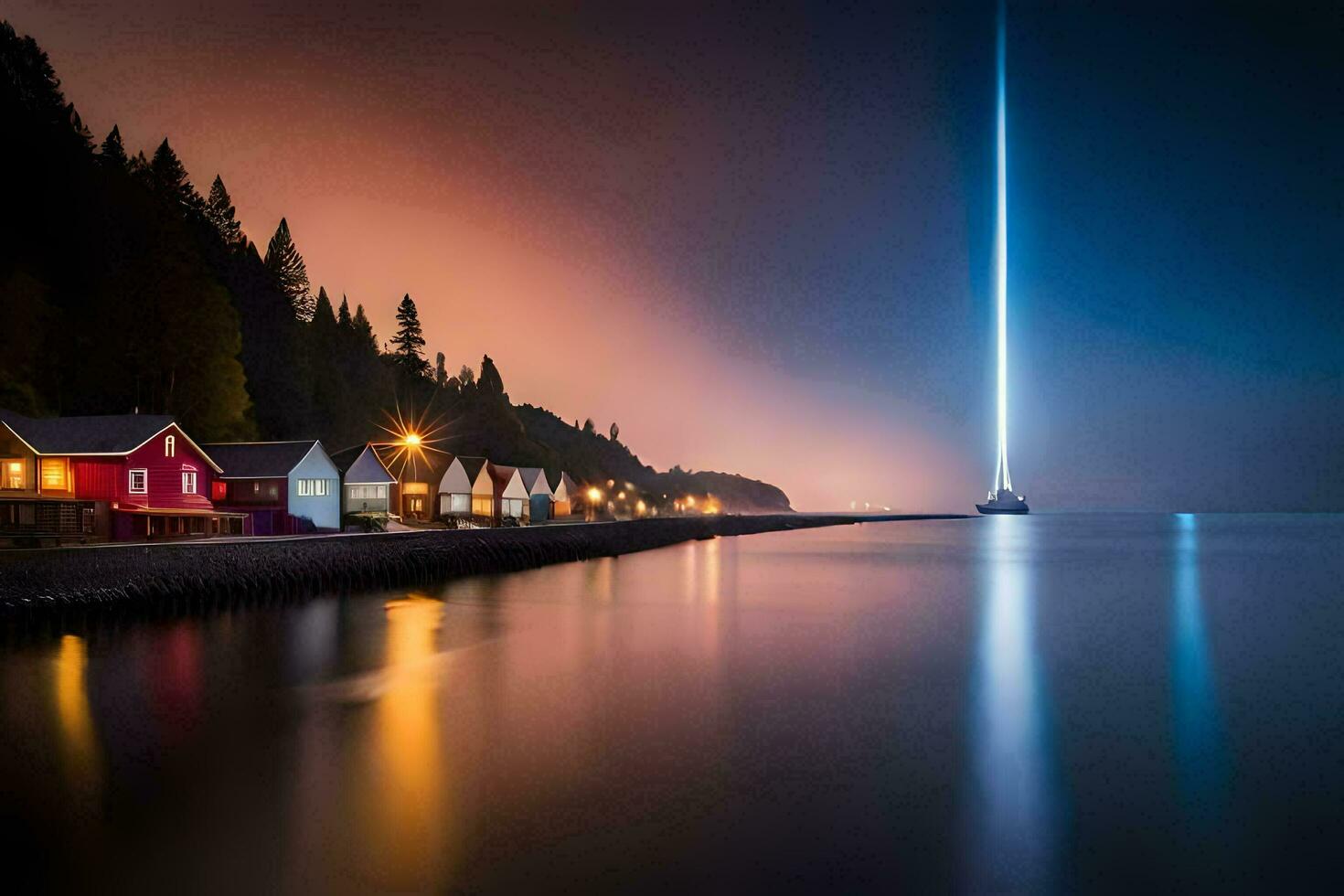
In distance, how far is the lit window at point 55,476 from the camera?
44.2 m

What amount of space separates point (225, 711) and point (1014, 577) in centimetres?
5647

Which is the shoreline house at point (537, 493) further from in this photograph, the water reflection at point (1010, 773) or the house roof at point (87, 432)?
the water reflection at point (1010, 773)

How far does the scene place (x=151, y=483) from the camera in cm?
4569

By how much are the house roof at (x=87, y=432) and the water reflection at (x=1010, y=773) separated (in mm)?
41376

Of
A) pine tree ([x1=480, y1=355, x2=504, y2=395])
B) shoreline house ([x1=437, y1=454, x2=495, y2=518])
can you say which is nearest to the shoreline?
shoreline house ([x1=437, y1=454, x2=495, y2=518])

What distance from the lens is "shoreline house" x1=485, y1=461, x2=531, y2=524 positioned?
3607 inches

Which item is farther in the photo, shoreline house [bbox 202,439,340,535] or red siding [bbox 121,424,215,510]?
shoreline house [bbox 202,439,340,535]

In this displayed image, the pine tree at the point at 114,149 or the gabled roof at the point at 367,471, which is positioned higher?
the pine tree at the point at 114,149

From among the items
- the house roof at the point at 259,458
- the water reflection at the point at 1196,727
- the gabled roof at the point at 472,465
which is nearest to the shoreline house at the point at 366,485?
the house roof at the point at 259,458

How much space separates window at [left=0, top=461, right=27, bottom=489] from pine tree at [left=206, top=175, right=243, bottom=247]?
57.1m

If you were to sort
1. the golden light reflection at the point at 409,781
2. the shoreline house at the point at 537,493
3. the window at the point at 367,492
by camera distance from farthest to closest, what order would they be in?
the shoreline house at the point at 537,493, the window at the point at 367,492, the golden light reflection at the point at 409,781

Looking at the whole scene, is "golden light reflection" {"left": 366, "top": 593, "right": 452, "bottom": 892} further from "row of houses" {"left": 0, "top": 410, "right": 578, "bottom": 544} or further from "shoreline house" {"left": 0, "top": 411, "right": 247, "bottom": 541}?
"row of houses" {"left": 0, "top": 410, "right": 578, "bottom": 544}

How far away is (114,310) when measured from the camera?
211 ft

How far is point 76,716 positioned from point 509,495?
74.8 metres
